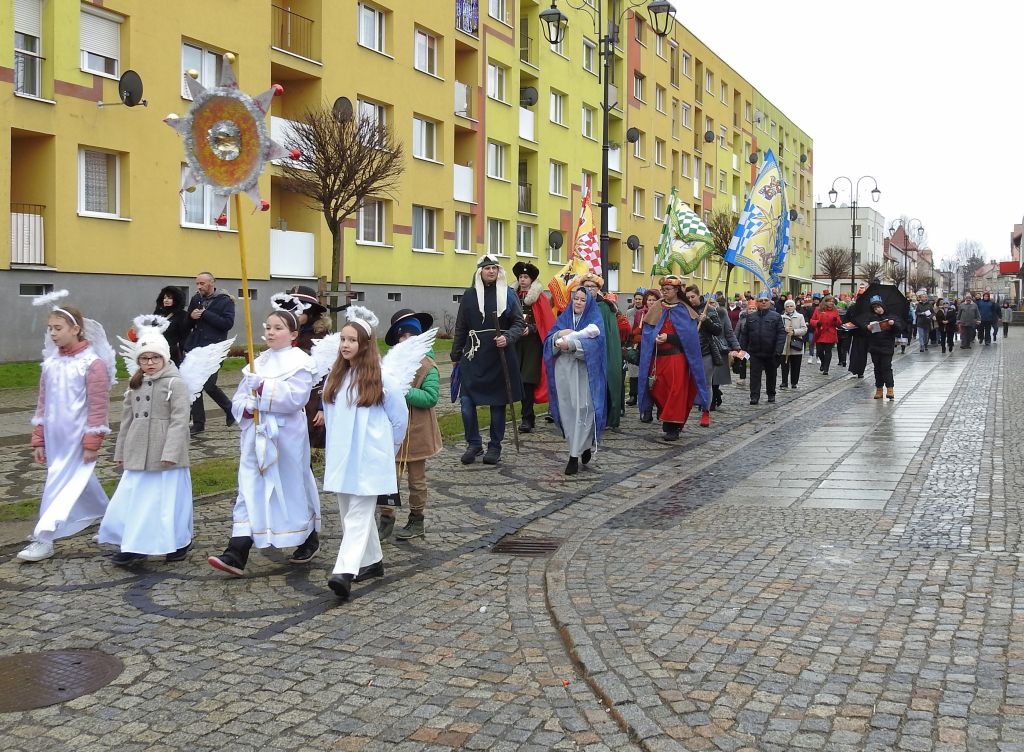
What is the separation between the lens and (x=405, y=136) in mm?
31094

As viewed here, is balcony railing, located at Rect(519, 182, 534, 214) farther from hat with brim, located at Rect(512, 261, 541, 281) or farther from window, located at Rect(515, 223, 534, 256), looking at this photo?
hat with brim, located at Rect(512, 261, 541, 281)

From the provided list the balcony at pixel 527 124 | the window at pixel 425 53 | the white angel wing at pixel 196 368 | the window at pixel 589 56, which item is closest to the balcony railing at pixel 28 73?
the window at pixel 425 53

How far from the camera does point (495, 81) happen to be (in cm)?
3716

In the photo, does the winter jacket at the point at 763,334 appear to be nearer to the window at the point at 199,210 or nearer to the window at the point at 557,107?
the window at the point at 199,210

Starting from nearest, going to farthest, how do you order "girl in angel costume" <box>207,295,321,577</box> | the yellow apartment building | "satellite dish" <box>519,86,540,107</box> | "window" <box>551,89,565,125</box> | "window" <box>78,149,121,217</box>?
"girl in angel costume" <box>207,295,321,577</box>
the yellow apartment building
"window" <box>78,149,121,217</box>
"satellite dish" <box>519,86,540,107</box>
"window" <box>551,89,565,125</box>

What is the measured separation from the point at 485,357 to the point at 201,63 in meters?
16.5

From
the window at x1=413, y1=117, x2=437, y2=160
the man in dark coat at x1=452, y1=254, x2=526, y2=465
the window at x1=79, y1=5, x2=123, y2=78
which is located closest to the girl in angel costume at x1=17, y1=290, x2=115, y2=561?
the man in dark coat at x1=452, y1=254, x2=526, y2=465

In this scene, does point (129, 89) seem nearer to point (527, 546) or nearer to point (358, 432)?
point (527, 546)

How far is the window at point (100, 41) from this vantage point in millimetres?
20922

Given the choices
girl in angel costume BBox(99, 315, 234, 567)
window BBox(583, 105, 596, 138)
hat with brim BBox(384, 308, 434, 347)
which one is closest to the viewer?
girl in angel costume BBox(99, 315, 234, 567)

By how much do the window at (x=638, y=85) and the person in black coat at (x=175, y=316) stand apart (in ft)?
136

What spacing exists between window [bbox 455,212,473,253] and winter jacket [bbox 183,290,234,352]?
2299 centimetres

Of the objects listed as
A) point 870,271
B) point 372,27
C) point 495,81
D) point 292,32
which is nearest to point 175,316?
point 292,32

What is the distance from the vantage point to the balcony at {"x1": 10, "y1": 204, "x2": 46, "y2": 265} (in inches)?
784
